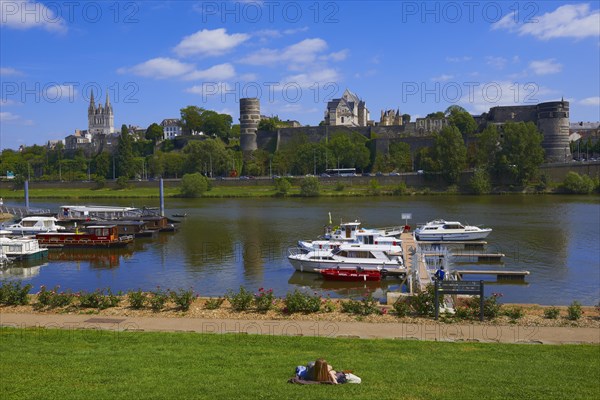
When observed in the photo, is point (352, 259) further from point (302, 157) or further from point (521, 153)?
point (302, 157)

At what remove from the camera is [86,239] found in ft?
147

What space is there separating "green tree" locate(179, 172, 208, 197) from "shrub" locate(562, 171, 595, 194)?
57.1 metres

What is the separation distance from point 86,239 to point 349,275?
22.4 m

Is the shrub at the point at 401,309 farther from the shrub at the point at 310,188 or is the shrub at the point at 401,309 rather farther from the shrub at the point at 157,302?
the shrub at the point at 310,188

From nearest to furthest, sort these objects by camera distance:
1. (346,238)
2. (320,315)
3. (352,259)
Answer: (320,315) → (352,259) → (346,238)

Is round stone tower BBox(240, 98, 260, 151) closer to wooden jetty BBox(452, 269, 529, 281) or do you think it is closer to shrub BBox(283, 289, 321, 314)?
wooden jetty BBox(452, 269, 529, 281)

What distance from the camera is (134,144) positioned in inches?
6058

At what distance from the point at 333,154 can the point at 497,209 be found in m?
53.8

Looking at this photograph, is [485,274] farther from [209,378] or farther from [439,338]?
[209,378]

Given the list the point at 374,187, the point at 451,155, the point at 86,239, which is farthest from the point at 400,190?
the point at 86,239

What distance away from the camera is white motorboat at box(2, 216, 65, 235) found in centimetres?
4928

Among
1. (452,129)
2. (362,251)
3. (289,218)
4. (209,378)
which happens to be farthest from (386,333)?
(452,129)

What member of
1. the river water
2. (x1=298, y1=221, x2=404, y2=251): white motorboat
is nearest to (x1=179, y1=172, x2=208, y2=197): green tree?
the river water

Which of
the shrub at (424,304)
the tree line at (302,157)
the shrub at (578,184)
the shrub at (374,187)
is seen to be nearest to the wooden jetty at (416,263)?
the shrub at (424,304)
